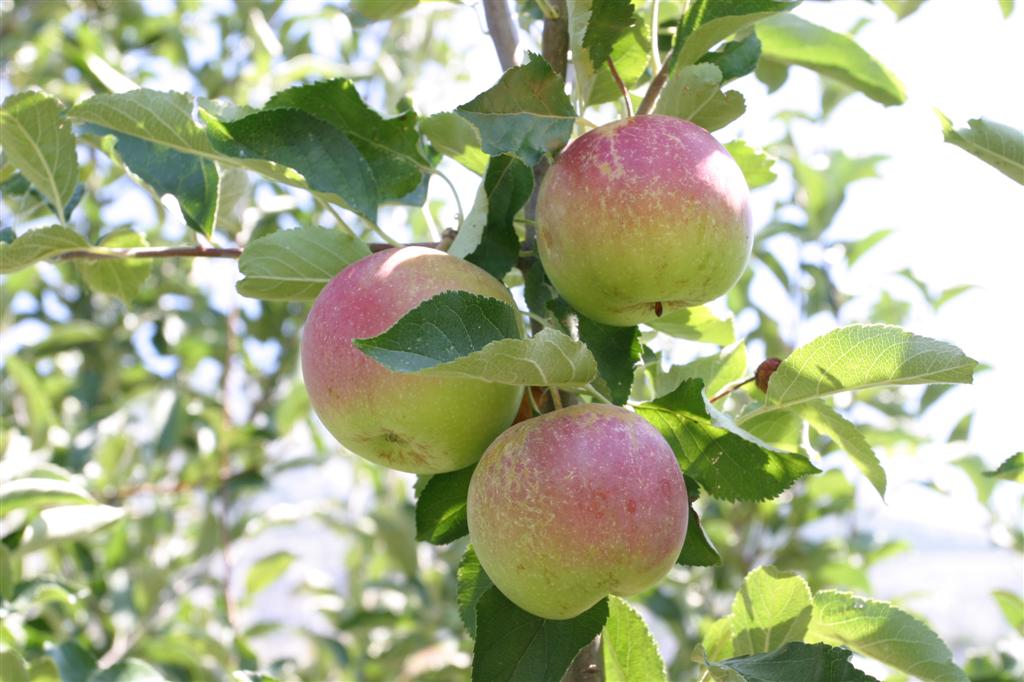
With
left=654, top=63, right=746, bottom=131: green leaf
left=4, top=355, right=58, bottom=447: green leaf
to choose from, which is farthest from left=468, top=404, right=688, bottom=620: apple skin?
left=4, top=355, right=58, bottom=447: green leaf

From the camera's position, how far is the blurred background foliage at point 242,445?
2174 millimetres

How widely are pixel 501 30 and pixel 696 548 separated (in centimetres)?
59

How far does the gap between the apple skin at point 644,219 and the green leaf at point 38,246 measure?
0.55m

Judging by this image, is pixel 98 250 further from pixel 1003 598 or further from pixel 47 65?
pixel 47 65

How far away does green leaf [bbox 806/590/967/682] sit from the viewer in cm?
98

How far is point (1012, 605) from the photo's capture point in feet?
5.39

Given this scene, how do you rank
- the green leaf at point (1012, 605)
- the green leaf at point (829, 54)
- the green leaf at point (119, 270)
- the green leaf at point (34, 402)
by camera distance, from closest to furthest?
the green leaf at point (829, 54) → the green leaf at point (119, 270) → the green leaf at point (1012, 605) → the green leaf at point (34, 402)

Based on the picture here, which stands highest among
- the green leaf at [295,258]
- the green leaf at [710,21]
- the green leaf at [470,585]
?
the green leaf at [710,21]

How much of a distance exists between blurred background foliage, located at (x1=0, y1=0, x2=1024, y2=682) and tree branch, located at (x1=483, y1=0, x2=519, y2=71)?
2.68ft

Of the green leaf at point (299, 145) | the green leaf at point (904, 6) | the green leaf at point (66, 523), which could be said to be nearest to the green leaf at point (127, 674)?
the green leaf at point (66, 523)

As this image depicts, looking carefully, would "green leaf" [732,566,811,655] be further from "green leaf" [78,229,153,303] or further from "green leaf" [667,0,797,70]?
"green leaf" [78,229,153,303]

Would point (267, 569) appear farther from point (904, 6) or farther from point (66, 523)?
point (904, 6)

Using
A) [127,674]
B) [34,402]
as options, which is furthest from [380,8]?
[34,402]

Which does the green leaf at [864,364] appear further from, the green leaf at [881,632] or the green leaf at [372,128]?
the green leaf at [372,128]
